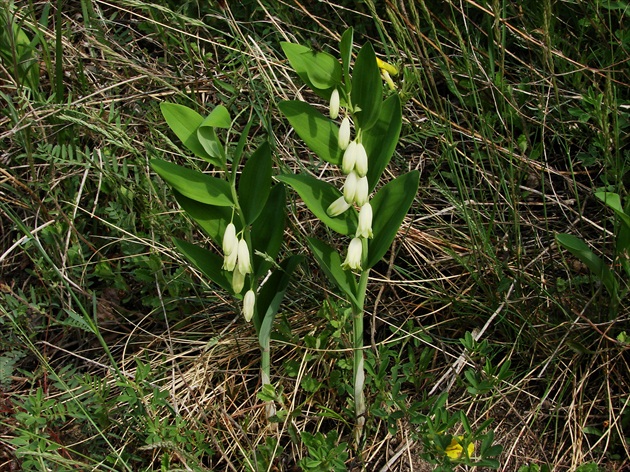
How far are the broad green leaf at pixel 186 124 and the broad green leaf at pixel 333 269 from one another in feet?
0.86

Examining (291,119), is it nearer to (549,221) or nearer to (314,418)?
(314,418)

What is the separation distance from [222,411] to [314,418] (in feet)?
0.72

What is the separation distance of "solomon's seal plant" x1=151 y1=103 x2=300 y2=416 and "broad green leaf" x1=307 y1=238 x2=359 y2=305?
83 mm

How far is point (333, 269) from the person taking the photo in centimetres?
144

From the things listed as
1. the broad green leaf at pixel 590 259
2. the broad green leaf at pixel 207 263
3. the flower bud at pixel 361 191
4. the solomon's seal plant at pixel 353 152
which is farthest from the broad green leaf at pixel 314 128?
the broad green leaf at pixel 590 259

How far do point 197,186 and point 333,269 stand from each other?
0.31 meters

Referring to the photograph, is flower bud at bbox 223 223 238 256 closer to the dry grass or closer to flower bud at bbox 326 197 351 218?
flower bud at bbox 326 197 351 218

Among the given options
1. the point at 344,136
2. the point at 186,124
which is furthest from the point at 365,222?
the point at 186,124

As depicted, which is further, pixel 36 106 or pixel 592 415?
pixel 36 106

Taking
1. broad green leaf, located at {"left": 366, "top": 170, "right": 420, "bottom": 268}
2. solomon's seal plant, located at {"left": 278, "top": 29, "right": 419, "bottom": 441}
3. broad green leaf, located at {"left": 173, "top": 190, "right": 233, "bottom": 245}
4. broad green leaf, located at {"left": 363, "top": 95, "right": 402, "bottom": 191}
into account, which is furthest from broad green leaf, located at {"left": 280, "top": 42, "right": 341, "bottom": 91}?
broad green leaf, located at {"left": 173, "top": 190, "right": 233, "bottom": 245}

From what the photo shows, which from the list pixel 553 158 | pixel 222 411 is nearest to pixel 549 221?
pixel 553 158

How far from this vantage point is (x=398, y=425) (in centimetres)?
164

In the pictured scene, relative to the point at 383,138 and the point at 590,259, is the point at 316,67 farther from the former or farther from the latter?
the point at 590,259

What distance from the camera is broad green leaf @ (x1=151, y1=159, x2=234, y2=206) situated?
1.36 metres
